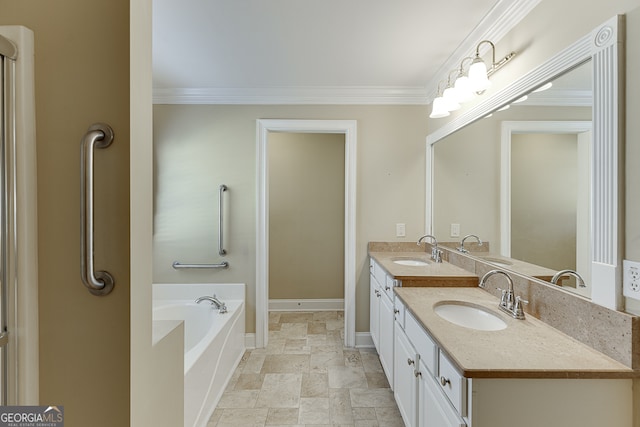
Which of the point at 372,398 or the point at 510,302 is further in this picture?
the point at 372,398

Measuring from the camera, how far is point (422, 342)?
4.24 ft

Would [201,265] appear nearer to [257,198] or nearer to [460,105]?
[257,198]

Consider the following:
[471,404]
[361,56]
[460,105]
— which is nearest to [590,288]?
[471,404]

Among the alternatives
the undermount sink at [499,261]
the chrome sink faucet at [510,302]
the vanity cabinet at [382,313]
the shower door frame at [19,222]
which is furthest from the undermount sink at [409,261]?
the shower door frame at [19,222]

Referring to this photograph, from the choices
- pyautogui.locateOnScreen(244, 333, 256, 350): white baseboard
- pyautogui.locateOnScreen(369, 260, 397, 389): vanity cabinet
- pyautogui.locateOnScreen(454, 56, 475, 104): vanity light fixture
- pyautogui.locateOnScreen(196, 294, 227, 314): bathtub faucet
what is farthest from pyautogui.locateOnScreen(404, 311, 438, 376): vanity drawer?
pyautogui.locateOnScreen(244, 333, 256, 350): white baseboard

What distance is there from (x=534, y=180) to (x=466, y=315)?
32.3 inches

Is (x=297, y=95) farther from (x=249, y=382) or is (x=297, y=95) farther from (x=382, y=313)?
(x=249, y=382)

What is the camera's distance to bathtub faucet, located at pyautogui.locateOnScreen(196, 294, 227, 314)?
98.0 inches

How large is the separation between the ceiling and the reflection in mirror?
57cm

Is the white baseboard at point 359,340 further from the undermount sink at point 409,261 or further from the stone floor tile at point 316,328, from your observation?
the undermount sink at point 409,261

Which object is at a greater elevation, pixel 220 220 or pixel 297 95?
pixel 297 95

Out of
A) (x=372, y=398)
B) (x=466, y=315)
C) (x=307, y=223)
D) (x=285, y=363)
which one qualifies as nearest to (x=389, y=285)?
(x=466, y=315)

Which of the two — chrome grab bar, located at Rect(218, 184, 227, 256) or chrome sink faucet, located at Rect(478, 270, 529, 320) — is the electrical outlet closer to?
chrome sink faucet, located at Rect(478, 270, 529, 320)

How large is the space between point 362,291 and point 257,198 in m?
1.41
